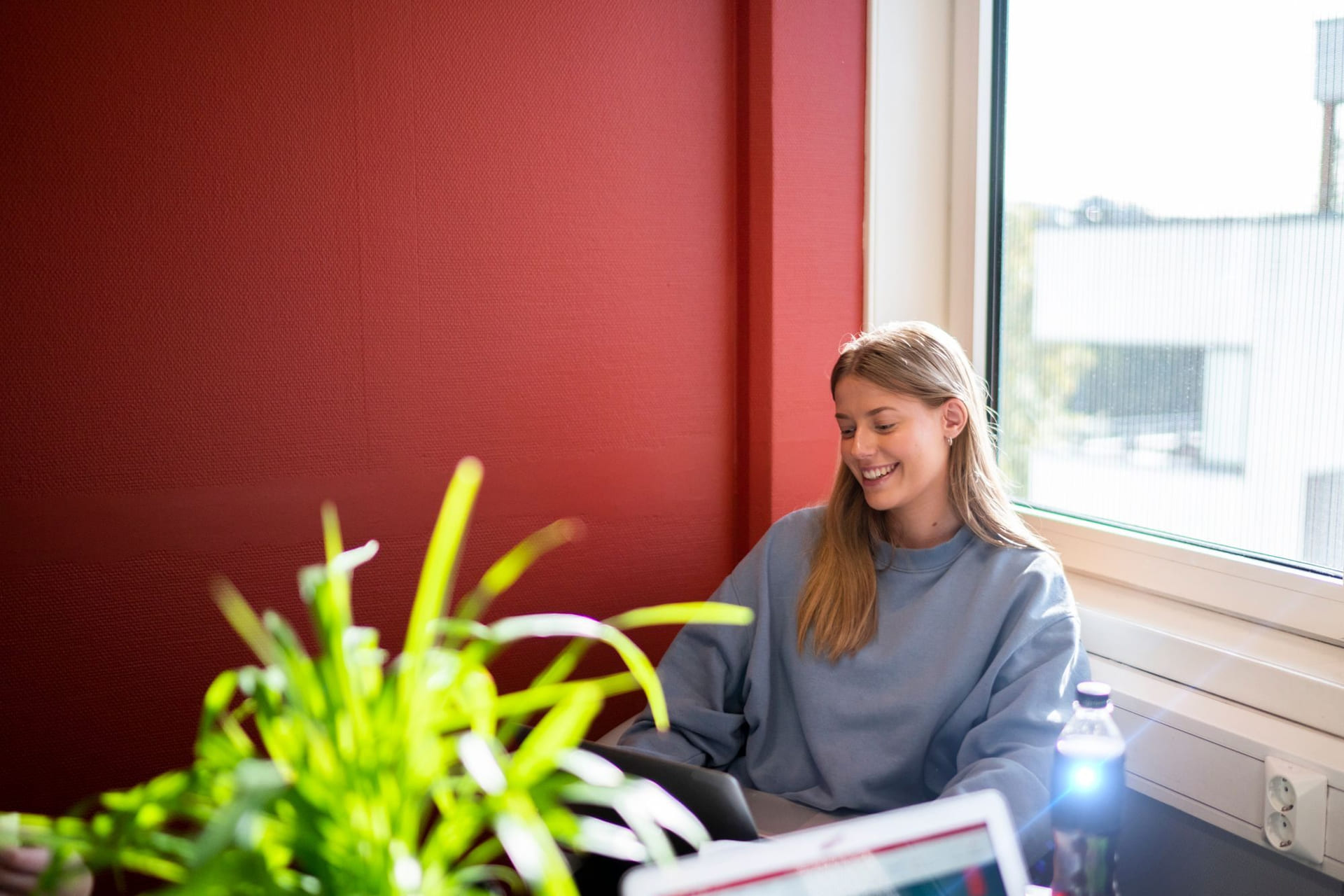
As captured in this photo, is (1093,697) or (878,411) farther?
(878,411)

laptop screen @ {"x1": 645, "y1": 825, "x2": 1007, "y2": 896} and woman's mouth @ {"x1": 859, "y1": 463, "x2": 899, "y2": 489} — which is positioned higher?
woman's mouth @ {"x1": 859, "y1": 463, "x2": 899, "y2": 489}

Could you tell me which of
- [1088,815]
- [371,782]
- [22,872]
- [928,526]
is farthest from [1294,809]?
[22,872]

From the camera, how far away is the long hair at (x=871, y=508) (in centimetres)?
175

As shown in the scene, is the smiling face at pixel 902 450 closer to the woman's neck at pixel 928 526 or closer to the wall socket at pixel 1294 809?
the woman's neck at pixel 928 526

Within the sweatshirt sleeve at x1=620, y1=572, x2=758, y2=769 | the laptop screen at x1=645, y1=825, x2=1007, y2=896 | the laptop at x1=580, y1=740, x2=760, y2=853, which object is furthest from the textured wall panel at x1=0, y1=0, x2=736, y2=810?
the laptop screen at x1=645, y1=825, x2=1007, y2=896

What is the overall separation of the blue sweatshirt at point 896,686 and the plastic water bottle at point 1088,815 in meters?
0.35

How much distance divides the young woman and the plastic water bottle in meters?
0.43

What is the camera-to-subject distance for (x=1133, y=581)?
1.90 metres

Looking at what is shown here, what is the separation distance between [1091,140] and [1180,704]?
0.99 metres

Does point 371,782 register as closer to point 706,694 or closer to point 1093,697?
point 1093,697

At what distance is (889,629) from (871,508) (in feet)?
0.77

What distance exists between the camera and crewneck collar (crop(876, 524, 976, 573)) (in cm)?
175

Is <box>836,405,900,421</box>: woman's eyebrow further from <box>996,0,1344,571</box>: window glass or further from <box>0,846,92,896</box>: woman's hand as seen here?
<box>0,846,92,896</box>: woman's hand

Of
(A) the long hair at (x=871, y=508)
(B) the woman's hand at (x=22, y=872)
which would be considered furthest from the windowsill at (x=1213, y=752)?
(B) the woman's hand at (x=22, y=872)
